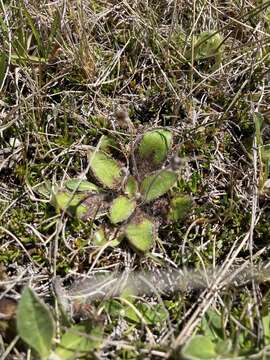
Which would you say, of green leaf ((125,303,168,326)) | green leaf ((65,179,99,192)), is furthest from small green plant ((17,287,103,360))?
green leaf ((65,179,99,192))

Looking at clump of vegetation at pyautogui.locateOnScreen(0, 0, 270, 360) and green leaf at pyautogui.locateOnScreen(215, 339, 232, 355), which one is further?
clump of vegetation at pyautogui.locateOnScreen(0, 0, 270, 360)

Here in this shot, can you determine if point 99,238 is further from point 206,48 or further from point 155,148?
point 206,48

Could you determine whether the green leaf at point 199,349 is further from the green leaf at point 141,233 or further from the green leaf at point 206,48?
the green leaf at point 206,48

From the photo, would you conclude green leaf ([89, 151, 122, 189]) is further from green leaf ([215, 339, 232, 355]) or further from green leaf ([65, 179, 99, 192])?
green leaf ([215, 339, 232, 355])

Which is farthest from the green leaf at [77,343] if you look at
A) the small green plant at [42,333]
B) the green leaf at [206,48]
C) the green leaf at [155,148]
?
the green leaf at [206,48]

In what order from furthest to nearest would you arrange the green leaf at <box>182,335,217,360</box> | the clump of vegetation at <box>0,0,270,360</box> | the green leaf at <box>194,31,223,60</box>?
the green leaf at <box>194,31,223,60</box>, the clump of vegetation at <box>0,0,270,360</box>, the green leaf at <box>182,335,217,360</box>

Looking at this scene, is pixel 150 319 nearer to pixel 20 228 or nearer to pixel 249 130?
pixel 20 228

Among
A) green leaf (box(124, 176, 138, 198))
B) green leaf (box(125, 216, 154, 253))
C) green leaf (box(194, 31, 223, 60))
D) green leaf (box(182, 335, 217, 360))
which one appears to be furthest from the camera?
green leaf (box(194, 31, 223, 60))
